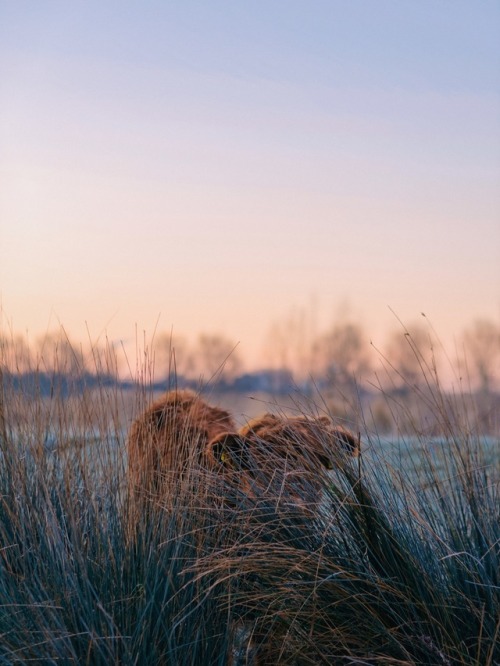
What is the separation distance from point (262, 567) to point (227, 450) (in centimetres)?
94

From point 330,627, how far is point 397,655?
0.96 feet

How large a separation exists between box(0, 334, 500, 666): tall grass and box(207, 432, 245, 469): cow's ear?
30cm

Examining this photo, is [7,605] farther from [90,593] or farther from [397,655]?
[397,655]

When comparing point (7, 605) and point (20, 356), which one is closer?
point (7, 605)

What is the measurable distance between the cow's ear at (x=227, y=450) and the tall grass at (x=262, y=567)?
0.99 feet

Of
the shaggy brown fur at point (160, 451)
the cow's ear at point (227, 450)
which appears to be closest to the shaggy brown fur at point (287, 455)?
the cow's ear at point (227, 450)

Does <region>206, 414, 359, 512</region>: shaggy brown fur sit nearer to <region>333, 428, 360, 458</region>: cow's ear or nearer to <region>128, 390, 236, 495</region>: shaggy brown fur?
<region>333, 428, 360, 458</region>: cow's ear

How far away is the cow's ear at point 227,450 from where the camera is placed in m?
4.58

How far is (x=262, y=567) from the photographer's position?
149 inches

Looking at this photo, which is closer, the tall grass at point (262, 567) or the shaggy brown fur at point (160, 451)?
the tall grass at point (262, 567)

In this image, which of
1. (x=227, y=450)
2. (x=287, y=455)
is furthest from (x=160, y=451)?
(x=287, y=455)

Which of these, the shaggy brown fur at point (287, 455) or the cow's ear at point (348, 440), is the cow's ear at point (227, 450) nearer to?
the shaggy brown fur at point (287, 455)

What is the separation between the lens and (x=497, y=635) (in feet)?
11.7

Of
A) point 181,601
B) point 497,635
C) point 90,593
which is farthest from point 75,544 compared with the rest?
point 497,635
